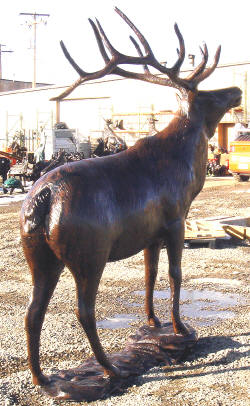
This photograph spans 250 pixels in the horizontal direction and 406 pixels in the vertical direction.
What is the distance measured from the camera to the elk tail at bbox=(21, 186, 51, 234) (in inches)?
142

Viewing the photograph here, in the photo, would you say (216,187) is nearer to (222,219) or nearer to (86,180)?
(222,219)

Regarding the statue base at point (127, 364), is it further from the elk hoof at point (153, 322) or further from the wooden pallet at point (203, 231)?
the wooden pallet at point (203, 231)

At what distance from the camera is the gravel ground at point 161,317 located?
389cm

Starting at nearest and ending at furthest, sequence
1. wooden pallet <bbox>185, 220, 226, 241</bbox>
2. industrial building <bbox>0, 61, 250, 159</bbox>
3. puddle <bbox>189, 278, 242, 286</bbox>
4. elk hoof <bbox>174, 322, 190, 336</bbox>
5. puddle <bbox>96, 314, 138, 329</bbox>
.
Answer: elk hoof <bbox>174, 322, 190, 336</bbox> → puddle <bbox>96, 314, 138, 329</bbox> → puddle <bbox>189, 278, 242, 286</bbox> → wooden pallet <bbox>185, 220, 226, 241</bbox> → industrial building <bbox>0, 61, 250, 159</bbox>

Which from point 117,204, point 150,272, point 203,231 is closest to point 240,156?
point 203,231

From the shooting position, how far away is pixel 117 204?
381cm

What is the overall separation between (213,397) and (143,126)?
27180 millimetres

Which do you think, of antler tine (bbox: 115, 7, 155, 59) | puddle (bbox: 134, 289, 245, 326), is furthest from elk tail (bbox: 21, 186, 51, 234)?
puddle (bbox: 134, 289, 245, 326)

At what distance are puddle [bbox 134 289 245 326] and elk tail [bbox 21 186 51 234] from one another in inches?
97.3

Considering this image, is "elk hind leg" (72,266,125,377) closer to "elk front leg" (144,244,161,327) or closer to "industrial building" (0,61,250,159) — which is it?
"elk front leg" (144,244,161,327)

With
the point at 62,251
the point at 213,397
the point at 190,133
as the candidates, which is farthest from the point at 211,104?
the point at 213,397

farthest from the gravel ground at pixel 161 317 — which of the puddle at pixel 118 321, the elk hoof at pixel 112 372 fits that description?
the elk hoof at pixel 112 372

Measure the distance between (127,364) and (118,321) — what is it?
1.41 meters

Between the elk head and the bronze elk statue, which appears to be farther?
the elk head
